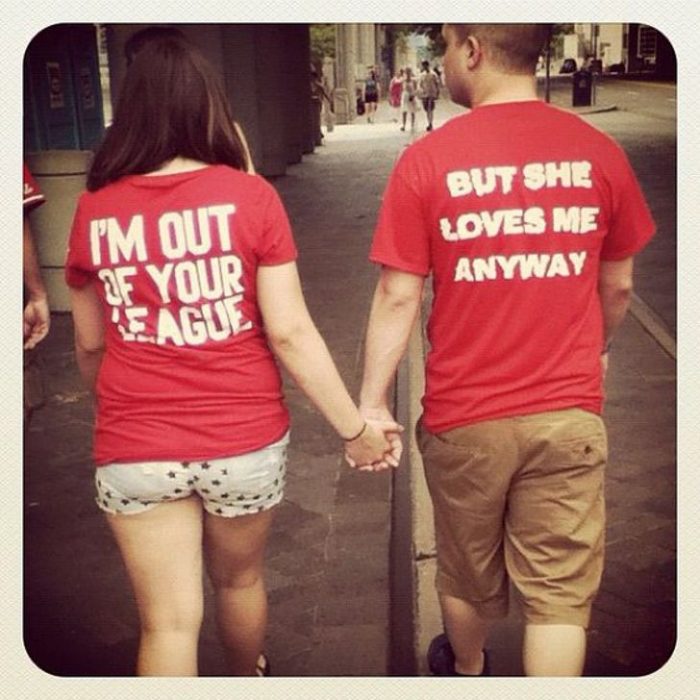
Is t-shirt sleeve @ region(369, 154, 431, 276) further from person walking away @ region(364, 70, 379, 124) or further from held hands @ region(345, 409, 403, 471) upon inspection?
person walking away @ region(364, 70, 379, 124)

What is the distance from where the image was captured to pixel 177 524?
2021 millimetres

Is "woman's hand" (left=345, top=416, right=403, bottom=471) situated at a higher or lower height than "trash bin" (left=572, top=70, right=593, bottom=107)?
lower

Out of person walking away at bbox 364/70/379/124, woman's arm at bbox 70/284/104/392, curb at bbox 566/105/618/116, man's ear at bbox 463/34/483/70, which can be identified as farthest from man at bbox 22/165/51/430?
person walking away at bbox 364/70/379/124

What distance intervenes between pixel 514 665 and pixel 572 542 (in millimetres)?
644

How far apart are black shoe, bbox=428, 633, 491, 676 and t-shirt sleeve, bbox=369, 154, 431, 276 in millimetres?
1023

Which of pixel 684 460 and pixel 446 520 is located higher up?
pixel 684 460

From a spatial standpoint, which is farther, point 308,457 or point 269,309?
point 308,457

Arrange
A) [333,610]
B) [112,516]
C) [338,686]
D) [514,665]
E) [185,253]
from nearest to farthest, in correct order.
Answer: [185,253]
[112,516]
[338,686]
[514,665]
[333,610]

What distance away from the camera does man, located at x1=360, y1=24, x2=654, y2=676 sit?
1982mm

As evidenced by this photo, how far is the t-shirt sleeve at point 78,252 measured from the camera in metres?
1.93

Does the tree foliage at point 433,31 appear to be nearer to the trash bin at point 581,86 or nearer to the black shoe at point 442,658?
the trash bin at point 581,86

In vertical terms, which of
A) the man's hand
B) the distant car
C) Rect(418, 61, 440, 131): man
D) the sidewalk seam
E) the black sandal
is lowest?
the sidewalk seam
